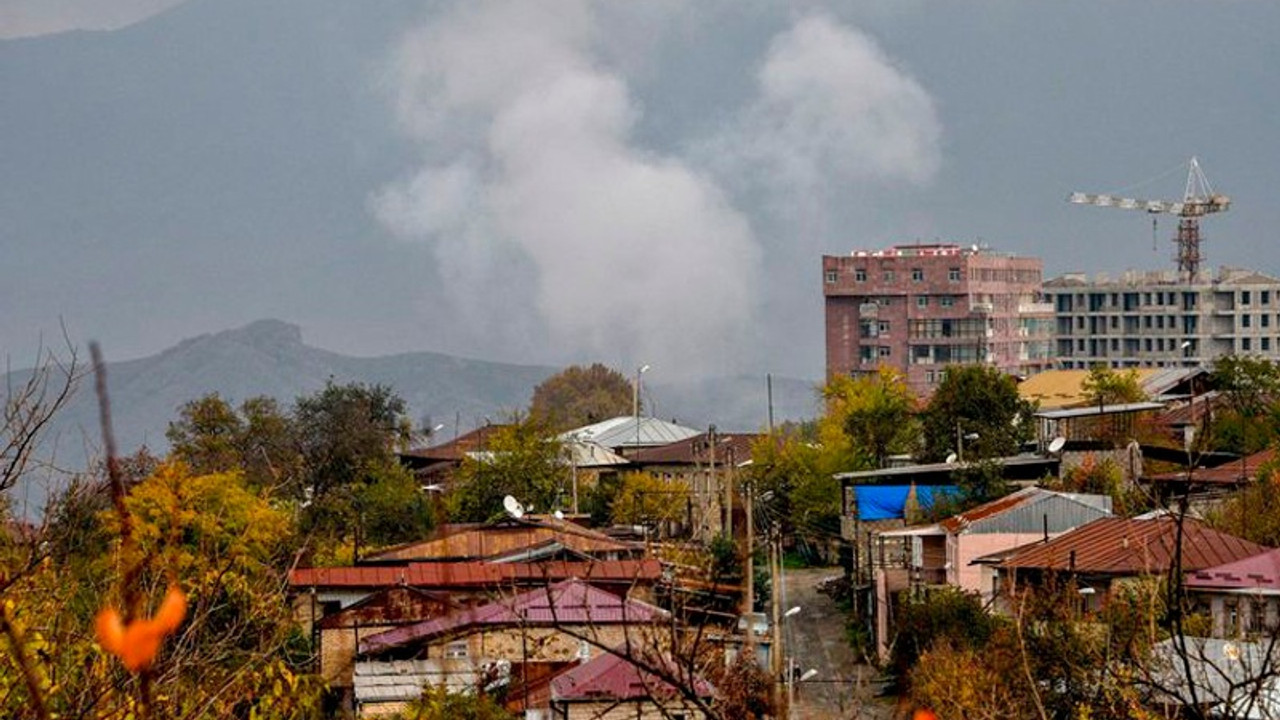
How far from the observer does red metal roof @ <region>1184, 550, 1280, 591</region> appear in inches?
717

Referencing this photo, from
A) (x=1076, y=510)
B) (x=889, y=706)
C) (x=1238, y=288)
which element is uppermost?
(x=1238, y=288)

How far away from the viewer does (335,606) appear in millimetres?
21484

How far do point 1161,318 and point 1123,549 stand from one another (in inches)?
2956

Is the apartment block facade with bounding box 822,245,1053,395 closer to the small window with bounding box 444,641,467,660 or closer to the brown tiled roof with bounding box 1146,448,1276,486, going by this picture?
the brown tiled roof with bounding box 1146,448,1276,486

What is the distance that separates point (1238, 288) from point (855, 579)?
66.9 metres

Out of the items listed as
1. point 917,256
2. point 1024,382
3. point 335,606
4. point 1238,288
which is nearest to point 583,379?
point 917,256

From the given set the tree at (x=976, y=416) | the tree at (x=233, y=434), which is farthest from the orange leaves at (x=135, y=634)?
the tree at (x=233, y=434)

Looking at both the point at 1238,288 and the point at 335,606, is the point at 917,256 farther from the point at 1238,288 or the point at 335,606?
the point at 335,606

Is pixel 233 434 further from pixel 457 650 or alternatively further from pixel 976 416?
pixel 457 650

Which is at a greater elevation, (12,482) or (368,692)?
A: (12,482)

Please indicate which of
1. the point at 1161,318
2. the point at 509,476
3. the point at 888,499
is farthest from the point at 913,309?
the point at 888,499

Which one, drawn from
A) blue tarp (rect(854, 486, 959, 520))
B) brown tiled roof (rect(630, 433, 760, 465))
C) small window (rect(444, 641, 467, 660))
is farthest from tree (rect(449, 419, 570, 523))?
small window (rect(444, 641, 467, 660))

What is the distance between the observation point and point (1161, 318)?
93.4 meters

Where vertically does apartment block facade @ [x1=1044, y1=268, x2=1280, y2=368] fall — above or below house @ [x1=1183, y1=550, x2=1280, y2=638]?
above
